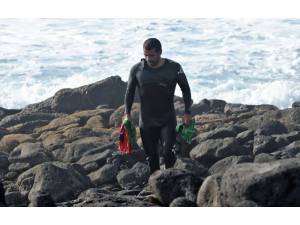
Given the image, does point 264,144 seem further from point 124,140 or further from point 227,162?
point 124,140

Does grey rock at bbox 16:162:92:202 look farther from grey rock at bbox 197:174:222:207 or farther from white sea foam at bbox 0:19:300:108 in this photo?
white sea foam at bbox 0:19:300:108

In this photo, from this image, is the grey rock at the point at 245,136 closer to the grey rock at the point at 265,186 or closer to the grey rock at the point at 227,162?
the grey rock at the point at 227,162

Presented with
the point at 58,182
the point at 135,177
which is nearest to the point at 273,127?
the point at 135,177

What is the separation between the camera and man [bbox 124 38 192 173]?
916cm

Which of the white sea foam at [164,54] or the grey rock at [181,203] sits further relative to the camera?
the white sea foam at [164,54]

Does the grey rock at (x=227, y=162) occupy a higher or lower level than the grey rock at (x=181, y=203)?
lower

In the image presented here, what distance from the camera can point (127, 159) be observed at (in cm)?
1313

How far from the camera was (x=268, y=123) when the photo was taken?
15.3 m

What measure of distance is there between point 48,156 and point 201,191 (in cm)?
724

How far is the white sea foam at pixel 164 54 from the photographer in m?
35.5

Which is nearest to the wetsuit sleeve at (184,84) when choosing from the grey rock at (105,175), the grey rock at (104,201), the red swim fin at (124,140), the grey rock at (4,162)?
the red swim fin at (124,140)

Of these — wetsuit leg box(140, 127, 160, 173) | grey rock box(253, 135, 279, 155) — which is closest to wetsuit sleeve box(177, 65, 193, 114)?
wetsuit leg box(140, 127, 160, 173)

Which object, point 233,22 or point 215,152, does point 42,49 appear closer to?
point 233,22

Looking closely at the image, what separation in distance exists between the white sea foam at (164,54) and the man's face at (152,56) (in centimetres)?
2274
